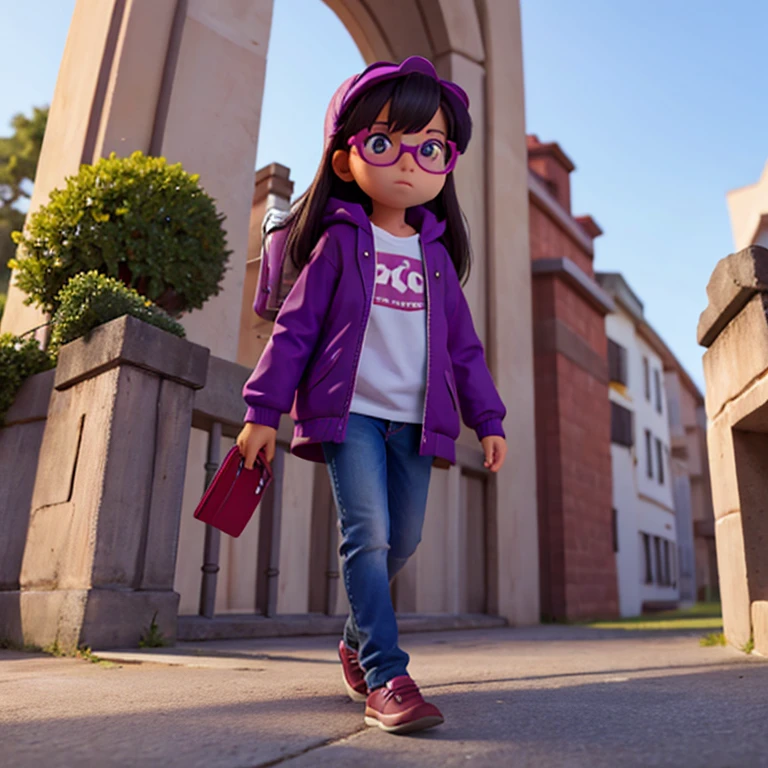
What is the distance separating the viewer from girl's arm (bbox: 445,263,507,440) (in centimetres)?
212

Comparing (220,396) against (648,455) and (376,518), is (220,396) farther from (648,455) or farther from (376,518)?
(648,455)

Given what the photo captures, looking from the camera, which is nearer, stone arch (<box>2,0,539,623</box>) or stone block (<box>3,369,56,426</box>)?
stone block (<box>3,369,56,426</box>)

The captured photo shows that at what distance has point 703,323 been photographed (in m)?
3.19

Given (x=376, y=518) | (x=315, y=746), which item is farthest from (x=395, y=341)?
(x=315, y=746)

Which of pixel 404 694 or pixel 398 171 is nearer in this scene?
pixel 404 694

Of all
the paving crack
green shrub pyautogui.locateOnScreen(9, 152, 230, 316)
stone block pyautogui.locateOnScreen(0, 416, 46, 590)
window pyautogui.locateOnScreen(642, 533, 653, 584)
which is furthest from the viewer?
window pyautogui.locateOnScreen(642, 533, 653, 584)

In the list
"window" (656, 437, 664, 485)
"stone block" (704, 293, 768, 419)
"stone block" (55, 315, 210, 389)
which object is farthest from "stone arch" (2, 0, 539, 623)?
"window" (656, 437, 664, 485)

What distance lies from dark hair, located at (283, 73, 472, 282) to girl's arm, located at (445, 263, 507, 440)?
0.18 meters

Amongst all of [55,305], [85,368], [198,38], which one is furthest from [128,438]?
[198,38]

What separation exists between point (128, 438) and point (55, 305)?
127 centimetres

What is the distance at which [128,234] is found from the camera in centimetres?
367

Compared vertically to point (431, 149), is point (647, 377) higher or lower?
higher

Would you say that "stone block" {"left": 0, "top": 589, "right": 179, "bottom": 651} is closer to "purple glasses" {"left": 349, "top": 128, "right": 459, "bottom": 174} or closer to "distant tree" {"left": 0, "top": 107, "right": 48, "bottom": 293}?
"purple glasses" {"left": 349, "top": 128, "right": 459, "bottom": 174}

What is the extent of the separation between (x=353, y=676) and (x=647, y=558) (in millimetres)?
18140
